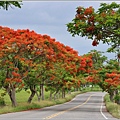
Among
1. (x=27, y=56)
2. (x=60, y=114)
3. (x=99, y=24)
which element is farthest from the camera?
(x=27, y=56)

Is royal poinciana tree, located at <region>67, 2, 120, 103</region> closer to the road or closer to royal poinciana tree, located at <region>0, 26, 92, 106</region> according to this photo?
the road

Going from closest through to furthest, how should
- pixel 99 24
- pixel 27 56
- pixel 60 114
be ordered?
pixel 99 24
pixel 60 114
pixel 27 56

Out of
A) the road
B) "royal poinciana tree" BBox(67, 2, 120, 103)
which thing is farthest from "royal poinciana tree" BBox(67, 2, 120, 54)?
the road

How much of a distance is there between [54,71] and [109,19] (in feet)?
69.7

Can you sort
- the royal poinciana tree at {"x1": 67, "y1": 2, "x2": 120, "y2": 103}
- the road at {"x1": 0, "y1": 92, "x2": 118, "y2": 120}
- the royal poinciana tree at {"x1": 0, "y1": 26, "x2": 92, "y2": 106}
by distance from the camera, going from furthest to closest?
1. the royal poinciana tree at {"x1": 0, "y1": 26, "x2": 92, "y2": 106}
2. the road at {"x1": 0, "y1": 92, "x2": 118, "y2": 120}
3. the royal poinciana tree at {"x1": 67, "y1": 2, "x2": 120, "y2": 103}

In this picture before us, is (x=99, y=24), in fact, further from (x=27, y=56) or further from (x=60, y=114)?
(x=27, y=56)

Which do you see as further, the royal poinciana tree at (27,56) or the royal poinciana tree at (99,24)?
the royal poinciana tree at (27,56)

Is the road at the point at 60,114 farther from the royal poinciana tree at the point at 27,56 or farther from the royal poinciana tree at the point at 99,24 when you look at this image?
the royal poinciana tree at the point at 99,24

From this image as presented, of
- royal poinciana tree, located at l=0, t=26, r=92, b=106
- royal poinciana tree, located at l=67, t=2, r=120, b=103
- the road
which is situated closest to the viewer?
royal poinciana tree, located at l=67, t=2, r=120, b=103

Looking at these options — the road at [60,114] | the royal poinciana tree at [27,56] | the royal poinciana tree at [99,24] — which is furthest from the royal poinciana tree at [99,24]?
the royal poinciana tree at [27,56]

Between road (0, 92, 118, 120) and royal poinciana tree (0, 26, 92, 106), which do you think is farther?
royal poinciana tree (0, 26, 92, 106)

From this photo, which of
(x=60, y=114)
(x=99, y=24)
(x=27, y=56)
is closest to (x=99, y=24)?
(x=99, y=24)

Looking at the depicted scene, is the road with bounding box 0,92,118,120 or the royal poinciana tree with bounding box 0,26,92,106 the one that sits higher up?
the royal poinciana tree with bounding box 0,26,92,106

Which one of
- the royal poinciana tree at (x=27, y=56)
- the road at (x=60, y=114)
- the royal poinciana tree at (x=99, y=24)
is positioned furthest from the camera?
the royal poinciana tree at (x=27, y=56)
